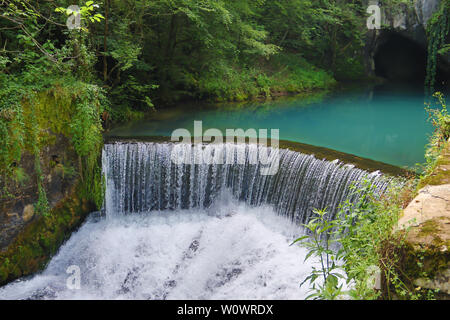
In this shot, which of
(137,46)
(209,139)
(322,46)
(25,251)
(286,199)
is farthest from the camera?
(322,46)

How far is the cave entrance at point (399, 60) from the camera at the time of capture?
62.5 feet

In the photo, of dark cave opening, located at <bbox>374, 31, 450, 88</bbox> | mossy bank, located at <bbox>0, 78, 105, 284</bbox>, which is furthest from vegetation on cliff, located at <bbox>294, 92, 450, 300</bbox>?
dark cave opening, located at <bbox>374, 31, 450, 88</bbox>

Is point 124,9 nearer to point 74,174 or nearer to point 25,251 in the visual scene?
point 74,174

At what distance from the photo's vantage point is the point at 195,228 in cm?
638

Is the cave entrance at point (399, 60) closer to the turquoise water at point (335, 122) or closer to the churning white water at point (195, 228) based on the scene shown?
the turquoise water at point (335, 122)

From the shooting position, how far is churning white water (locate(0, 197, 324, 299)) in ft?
16.5

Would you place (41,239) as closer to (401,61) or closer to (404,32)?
(404,32)

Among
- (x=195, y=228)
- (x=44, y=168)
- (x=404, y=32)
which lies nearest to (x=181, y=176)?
(x=195, y=228)

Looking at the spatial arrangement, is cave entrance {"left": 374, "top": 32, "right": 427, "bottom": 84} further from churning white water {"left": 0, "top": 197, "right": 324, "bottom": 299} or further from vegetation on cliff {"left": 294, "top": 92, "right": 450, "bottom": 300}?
vegetation on cliff {"left": 294, "top": 92, "right": 450, "bottom": 300}

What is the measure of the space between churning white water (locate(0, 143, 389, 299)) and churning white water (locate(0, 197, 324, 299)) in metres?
0.02

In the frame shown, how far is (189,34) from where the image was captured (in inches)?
425

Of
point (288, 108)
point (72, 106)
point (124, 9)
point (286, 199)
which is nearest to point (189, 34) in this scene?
point (124, 9)

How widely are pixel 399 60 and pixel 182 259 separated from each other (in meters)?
20.0

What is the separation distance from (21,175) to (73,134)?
1.14 metres
